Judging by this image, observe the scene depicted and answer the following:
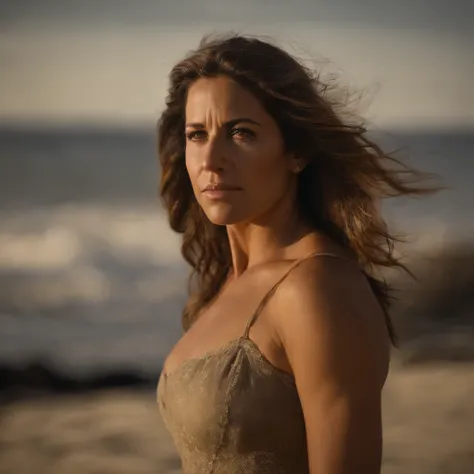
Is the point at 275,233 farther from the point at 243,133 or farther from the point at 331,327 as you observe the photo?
the point at 331,327

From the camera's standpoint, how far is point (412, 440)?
3465mm

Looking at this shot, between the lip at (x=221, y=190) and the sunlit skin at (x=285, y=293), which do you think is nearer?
the sunlit skin at (x=285, y=293)

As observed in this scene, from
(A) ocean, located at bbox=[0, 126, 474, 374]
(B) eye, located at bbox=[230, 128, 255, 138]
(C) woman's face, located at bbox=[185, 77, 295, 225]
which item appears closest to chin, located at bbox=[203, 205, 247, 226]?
(C) woman's face, located at bbox=[185, 77, 295, 225]

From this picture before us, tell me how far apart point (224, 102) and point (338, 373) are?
42 centimetres

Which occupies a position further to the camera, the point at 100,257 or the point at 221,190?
the point at 100,257

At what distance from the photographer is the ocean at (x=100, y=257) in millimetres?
4223

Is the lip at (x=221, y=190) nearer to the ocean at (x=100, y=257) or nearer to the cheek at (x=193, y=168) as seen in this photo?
the cheek at (x=193, y=168)

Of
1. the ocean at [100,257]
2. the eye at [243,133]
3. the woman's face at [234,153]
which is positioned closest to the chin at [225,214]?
the woman's face at [234,153]

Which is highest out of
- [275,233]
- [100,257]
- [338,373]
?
[275,233]

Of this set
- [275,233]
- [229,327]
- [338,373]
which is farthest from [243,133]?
[338,373]

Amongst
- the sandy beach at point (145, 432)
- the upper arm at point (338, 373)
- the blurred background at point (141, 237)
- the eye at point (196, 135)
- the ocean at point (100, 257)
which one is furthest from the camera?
the ocean at point (100, 257)

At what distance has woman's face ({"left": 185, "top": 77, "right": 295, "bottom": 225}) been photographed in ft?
4.43

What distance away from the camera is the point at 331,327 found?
3.89 feet

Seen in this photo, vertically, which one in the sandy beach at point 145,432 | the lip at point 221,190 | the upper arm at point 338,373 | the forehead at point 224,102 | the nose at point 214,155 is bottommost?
the sandy beach at point 145,432
